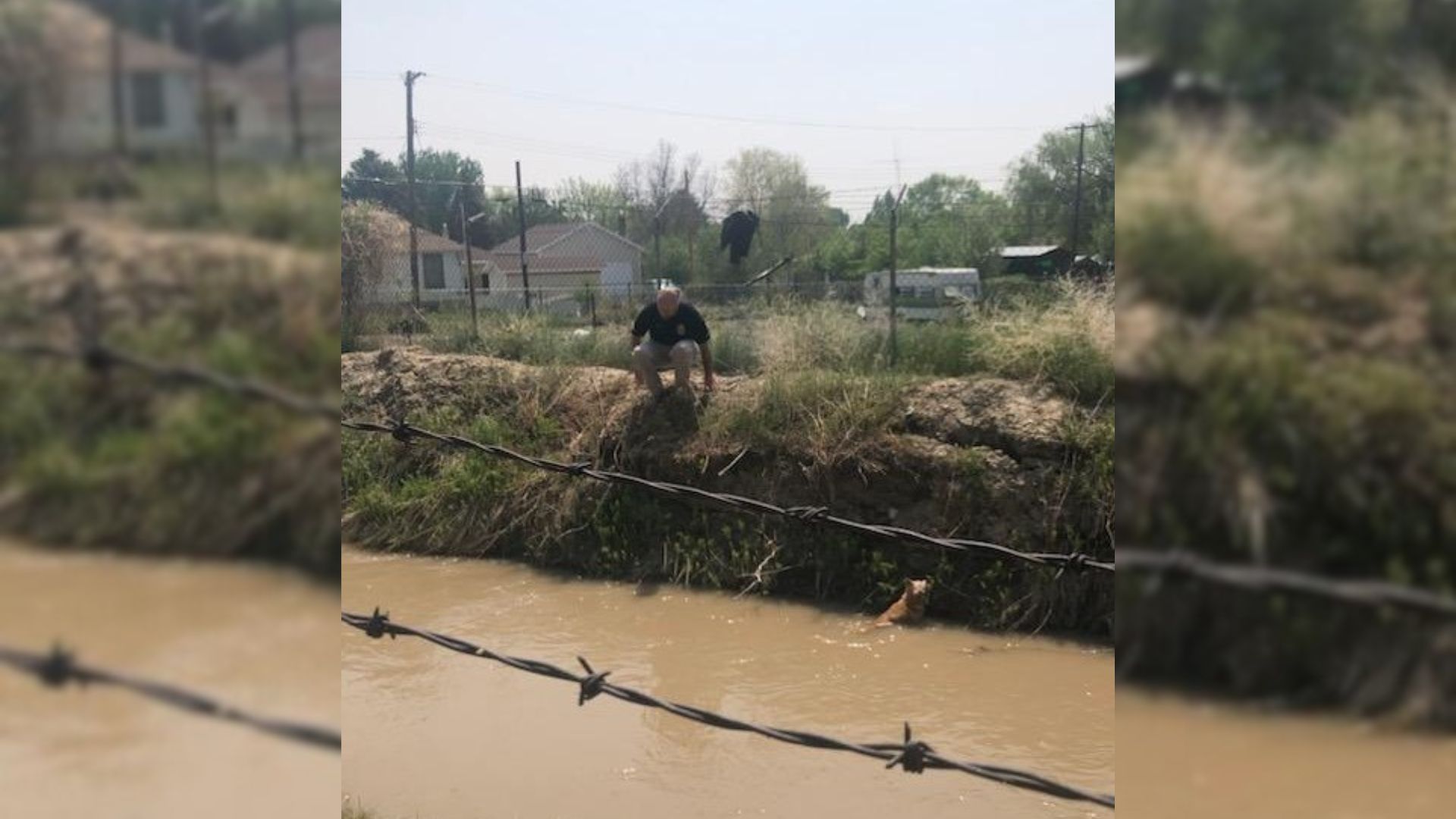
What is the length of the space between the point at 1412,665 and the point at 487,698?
465cm

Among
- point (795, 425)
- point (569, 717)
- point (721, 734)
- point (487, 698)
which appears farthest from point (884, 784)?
point (795, 425)

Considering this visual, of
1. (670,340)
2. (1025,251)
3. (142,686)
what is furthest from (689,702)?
(1025,251)

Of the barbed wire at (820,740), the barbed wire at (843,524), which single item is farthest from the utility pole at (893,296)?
the barbed wire at (820,740)

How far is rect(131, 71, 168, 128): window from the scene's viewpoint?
29.2 inches

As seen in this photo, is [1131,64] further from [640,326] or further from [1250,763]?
[640,326]

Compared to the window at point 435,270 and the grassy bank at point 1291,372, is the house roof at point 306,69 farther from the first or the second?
the window at point 435,270

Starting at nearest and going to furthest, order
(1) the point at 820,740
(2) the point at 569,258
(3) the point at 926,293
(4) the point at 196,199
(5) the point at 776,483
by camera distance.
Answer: (4) the point at 196,199 < (1) the point at 820,740 < (5) the point at 776,483 < (3) the point at 926,293 < (2) the point at 569,258

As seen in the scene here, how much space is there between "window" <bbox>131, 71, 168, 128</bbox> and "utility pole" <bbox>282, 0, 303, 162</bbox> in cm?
8

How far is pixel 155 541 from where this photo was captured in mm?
746

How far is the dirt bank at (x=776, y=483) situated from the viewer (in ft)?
20.8

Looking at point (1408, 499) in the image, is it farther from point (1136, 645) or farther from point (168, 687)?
point (168, 687)

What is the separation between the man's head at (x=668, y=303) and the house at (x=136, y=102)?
6709mm

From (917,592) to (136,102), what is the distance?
18.8 feet

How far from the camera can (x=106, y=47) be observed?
757 millimetres
